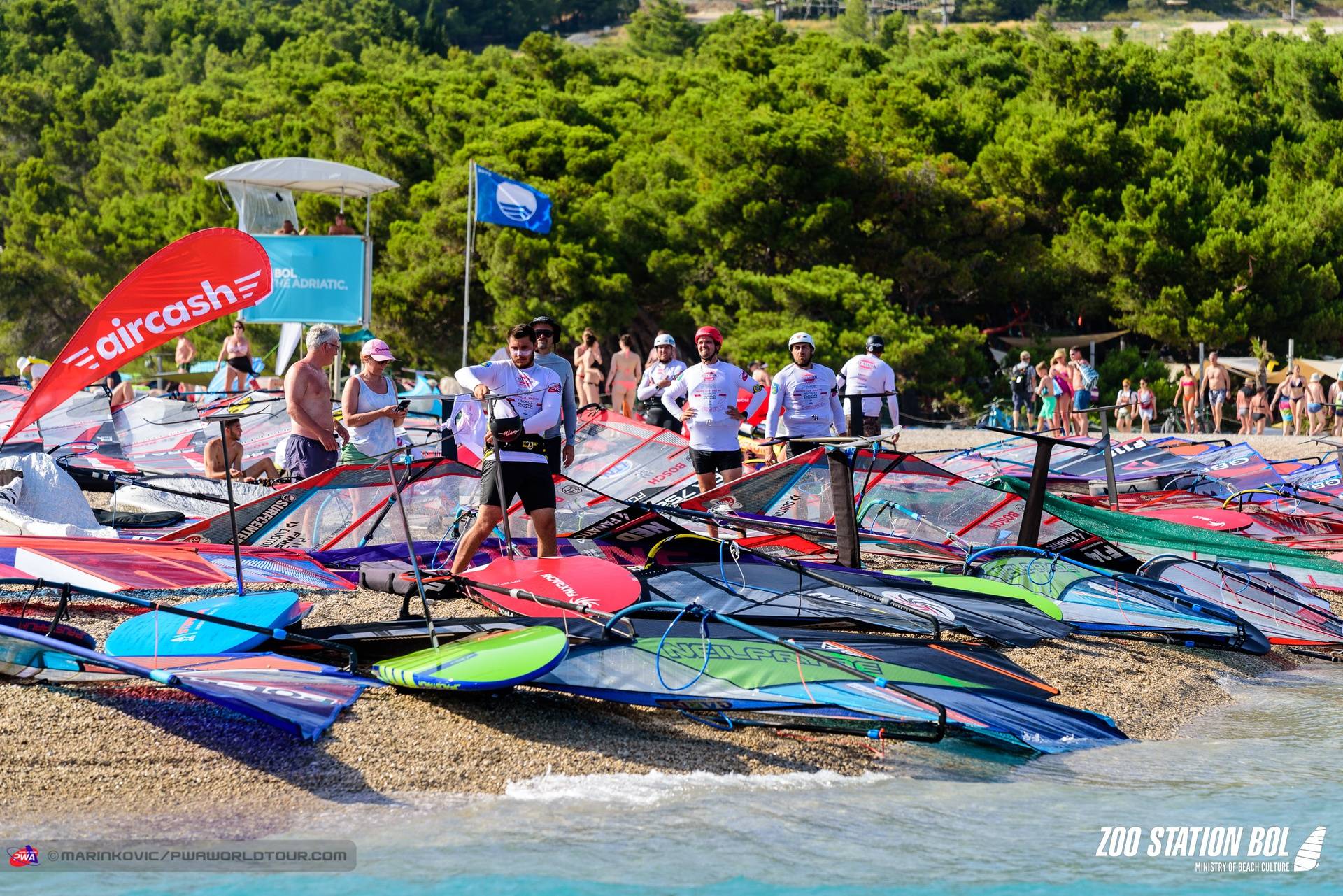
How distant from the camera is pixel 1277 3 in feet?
391

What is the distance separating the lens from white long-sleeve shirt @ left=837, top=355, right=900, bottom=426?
12273mm

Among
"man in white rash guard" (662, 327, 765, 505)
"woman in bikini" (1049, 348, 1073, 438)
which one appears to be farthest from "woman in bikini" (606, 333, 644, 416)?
"woman in bikini" (1049, 348, 1073, 438)

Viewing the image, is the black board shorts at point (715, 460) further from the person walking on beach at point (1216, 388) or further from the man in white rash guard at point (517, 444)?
the person walking on beach at point (1216, 388)

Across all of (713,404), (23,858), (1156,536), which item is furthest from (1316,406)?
(23,858)

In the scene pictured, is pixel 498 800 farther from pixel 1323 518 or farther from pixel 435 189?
pixel 435 189

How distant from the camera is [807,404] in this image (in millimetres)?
10656

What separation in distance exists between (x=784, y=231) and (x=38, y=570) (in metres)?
23.2

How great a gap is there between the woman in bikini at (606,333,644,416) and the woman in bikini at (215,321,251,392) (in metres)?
4.80

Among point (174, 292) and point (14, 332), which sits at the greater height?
point (174, 292)

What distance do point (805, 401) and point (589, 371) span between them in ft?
23.7

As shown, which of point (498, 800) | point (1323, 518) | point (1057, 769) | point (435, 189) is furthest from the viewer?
point (435, 189)

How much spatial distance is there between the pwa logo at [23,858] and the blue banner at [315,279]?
1563 centimetres

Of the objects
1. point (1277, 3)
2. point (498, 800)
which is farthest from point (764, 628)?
point (1277, 3)

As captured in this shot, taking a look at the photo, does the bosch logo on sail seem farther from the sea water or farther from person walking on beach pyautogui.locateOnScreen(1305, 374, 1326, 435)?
person walking on beach pyautogui.locateOnScreen(1305, 374, 1326, 435)
